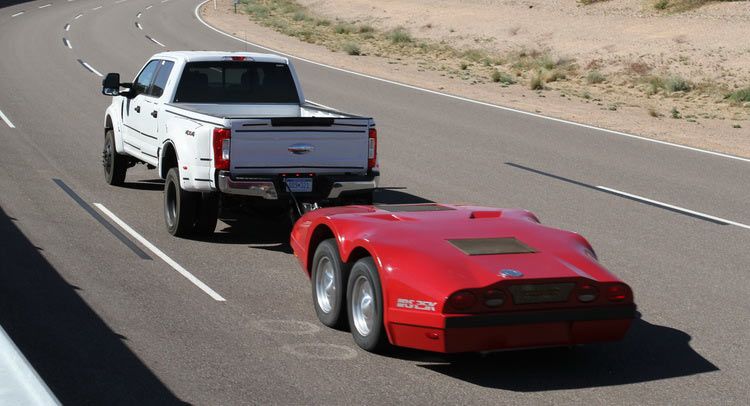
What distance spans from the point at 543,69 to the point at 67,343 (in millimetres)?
30018

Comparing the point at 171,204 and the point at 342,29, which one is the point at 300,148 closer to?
the point at 171,204

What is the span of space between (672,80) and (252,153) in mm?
22788

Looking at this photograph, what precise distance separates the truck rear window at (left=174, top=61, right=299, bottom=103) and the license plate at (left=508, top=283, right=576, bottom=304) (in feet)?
19.8

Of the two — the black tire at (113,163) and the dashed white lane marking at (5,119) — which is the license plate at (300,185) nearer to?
the black tire at (113,163)

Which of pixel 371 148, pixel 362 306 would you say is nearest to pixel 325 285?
pixel 362 306

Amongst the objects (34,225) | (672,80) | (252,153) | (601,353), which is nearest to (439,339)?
(601,353)

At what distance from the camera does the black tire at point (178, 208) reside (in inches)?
402

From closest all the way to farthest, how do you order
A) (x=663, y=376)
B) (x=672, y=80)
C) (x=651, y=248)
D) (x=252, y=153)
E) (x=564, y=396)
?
1. (x=564, y=396)
2. (x=663, y=376)
3. (x=252, y=153)
4. (x=651, y=248)
5. (x=672, y=80)

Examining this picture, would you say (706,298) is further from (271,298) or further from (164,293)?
(164,293)

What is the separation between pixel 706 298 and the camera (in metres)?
8.52

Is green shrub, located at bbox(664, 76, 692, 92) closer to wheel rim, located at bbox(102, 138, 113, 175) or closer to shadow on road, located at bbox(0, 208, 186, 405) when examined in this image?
wheel rim, located at bbox(102, 138, 113, 175)

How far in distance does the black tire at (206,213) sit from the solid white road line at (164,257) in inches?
22.5

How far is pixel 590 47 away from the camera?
A: 41.1 meters

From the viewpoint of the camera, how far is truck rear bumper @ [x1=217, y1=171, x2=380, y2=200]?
9.59 m
